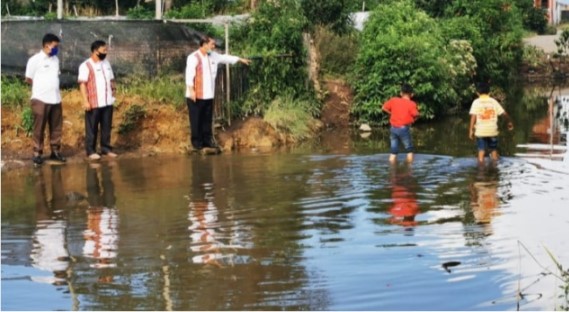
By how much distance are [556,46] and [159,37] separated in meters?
29.0

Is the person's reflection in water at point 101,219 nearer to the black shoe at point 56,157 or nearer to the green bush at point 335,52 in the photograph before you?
the black shoe at point 56,157

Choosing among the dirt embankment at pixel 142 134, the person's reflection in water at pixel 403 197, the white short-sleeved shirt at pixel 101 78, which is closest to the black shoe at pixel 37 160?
the dirt embankment at pixel 142 134

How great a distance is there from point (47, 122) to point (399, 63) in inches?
341

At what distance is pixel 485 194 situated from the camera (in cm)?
1292

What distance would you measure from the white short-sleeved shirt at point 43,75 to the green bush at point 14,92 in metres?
1.41

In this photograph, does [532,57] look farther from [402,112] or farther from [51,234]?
[51,234]

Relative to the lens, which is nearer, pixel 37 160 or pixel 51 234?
pixel 51 234

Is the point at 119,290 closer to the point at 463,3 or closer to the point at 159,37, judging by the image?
the point at 159,37

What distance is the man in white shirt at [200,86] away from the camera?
642 inches

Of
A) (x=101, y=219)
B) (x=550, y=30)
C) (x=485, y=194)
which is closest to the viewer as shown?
(x=101, y=219)

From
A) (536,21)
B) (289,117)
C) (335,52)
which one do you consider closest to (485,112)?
(289,117)

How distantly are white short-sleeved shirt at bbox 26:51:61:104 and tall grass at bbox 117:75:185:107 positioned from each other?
2.07m

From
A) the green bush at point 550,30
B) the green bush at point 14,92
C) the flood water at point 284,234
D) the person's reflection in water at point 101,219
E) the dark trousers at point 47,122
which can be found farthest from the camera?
the green bush at point 550,30

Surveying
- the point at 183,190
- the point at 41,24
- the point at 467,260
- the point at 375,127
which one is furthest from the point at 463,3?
the point at 467,260
